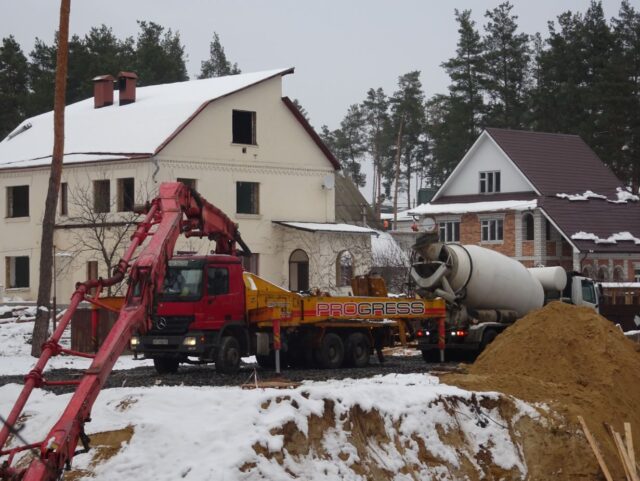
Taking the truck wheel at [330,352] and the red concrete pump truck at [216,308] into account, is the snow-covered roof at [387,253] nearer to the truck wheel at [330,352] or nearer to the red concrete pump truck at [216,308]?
the red concrete pump truck at [216,308]

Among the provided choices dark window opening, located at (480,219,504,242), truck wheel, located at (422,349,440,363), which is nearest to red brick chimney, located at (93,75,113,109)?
dark window opening, located at (480,219,504,242)

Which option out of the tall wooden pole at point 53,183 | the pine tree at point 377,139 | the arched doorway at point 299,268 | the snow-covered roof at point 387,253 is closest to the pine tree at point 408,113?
the pine tree at point 377,139

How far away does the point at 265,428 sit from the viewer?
17859 millimetres

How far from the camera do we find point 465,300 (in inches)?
1273

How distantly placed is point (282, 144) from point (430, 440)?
1490 inches

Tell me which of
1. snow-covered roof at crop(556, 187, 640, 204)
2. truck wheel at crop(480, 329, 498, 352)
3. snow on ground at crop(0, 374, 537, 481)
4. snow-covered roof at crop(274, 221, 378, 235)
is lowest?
snow on ground at crop(0, 374, 537, 481)

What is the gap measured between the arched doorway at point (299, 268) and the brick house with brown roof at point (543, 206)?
17.6 metres

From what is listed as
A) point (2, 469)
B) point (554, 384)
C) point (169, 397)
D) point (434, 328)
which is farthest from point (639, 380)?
point (2, 469)

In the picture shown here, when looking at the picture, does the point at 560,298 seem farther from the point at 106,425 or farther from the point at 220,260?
the point at 106,425

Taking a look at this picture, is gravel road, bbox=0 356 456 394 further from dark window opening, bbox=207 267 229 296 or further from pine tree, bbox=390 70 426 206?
pine tree, bbox=390 70 426 206

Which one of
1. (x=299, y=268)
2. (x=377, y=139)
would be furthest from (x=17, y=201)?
(x=377, y=139)

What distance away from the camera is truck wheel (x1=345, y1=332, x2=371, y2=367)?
29.5m

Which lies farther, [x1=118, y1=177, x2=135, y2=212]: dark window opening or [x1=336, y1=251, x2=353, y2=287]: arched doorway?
[x1=336, y1=251, x2=353, y2=287]: arched doorway

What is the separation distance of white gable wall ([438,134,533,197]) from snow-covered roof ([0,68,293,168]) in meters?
19.8
